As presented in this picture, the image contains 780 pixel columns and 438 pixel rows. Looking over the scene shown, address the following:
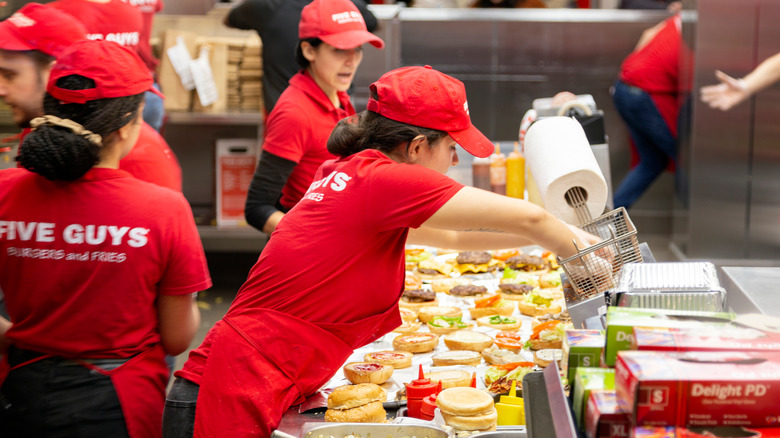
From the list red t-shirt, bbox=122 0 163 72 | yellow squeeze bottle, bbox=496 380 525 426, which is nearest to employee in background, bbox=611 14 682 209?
red t-shirt, bbox=122 0 163 72

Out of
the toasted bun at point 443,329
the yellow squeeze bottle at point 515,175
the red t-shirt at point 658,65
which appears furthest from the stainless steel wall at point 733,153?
the toasted bun at point 443,329

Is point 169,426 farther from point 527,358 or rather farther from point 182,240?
point 527,358

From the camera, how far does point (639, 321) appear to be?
4.56 ft

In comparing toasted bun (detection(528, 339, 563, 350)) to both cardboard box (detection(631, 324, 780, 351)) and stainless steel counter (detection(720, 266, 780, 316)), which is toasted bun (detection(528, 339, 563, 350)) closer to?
stainless steel counter (detection(720, 266, 780, 316))

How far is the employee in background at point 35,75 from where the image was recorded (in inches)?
109

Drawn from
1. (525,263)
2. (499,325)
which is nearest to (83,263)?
(499,325)

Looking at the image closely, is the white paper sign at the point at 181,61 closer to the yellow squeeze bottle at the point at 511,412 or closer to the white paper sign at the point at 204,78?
the white paper sign at the point at 204,78

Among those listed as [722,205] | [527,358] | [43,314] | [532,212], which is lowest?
[722,205]

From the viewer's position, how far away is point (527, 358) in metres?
2.59

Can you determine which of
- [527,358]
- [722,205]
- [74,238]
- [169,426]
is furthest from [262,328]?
[722,205]

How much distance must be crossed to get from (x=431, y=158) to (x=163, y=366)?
3.17ft

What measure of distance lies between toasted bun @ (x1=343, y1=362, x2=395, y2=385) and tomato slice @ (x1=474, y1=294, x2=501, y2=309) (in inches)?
29.3

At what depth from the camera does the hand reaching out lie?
18.6 feet

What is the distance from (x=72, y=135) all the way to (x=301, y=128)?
143 centimetres
